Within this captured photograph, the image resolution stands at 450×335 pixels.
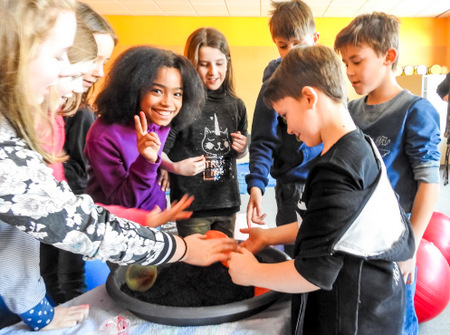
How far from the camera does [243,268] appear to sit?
0.80 metres

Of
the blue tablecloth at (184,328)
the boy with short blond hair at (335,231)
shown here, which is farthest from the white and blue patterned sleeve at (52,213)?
the boy with short blond hair at (335,231)

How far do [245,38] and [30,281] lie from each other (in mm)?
6471

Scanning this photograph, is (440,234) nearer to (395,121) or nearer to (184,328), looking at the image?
(395,121)

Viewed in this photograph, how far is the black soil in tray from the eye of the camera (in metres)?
0.84

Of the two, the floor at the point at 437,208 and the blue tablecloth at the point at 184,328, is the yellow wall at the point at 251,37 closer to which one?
the floor at the point at 437,208

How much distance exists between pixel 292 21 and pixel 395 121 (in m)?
0.58

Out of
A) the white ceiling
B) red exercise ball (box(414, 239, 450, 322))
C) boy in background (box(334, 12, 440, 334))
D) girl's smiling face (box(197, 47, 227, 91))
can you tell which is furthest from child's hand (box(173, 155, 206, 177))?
the white ceiling

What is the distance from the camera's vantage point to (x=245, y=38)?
6.65 m

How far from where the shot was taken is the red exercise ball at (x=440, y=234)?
6.23 ft

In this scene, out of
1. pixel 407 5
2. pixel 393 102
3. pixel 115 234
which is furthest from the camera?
pixel 407 5

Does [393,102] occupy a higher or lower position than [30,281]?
higher

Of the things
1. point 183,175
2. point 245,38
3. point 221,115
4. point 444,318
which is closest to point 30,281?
point 183,175

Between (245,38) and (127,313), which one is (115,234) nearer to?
(127,313)

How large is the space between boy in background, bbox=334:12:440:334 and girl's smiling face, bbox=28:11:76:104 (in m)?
0.92
